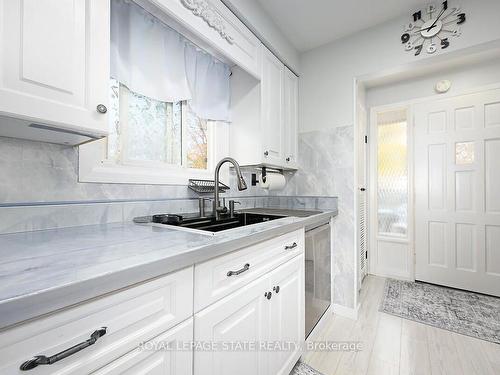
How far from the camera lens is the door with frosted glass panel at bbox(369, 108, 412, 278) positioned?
2896 millimetres

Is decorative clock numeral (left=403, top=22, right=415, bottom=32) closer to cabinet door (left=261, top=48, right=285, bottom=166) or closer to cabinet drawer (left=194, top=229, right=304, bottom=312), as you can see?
cabinet door (left=261, top=48, right=285, bottom=166)

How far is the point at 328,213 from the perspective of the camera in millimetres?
1933

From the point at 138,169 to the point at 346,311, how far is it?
2.04 meters

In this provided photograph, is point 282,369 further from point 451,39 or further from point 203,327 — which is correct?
point 451,39

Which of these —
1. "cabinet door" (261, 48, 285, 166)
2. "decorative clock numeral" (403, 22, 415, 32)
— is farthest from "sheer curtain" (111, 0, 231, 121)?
"decorative clock numeral" (403, 22, 415, 32)

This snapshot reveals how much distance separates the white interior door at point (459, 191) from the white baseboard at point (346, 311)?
133 centimetres

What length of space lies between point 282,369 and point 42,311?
125 cm

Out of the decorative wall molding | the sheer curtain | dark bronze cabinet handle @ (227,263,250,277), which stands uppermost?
the decorative wall molding

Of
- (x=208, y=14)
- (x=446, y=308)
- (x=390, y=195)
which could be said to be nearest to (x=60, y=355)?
(x=208, y=14)

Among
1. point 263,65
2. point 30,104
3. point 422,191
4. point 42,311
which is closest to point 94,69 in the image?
point 30,104

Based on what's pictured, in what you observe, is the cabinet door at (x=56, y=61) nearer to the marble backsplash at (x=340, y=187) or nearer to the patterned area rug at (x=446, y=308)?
the marble backsplash at (x=340, y=187)

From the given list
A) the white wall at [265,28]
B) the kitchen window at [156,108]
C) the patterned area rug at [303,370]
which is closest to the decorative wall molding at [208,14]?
the white wall at [265,28]

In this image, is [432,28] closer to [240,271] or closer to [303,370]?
[240,271]

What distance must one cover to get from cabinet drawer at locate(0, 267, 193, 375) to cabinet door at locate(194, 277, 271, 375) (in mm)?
125
